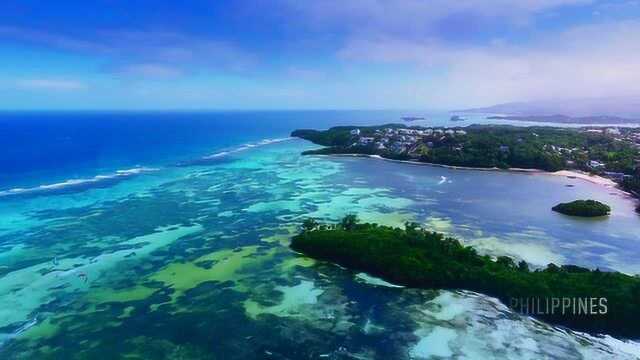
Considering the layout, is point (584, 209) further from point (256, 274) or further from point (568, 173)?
point (256, 274)

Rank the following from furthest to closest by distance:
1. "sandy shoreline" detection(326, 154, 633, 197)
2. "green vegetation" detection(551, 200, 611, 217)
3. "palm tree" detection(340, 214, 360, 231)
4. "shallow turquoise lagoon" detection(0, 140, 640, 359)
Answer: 1. "sandy shoreline" detection(326, 154, 633, 197)
2. "green vegetation" detection(551, 200, 611, 217)
3. "palm tree" detection(340, 214, 360, 231)
4. "shallow turquoise lagoon" detection(0, 140, 640, 359)

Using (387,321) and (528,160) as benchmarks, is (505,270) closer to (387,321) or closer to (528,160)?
(387,321)

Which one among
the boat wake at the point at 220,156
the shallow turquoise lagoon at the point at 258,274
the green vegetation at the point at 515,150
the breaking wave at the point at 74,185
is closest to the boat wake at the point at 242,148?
the boat wake at the point at 220,156

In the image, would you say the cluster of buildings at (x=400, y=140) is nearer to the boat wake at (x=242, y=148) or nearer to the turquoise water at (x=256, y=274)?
the boat wake at (x=242, y=148)

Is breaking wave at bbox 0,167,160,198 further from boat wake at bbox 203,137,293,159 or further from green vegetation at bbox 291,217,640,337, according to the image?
green vegetation at bbox 291,217,640,337

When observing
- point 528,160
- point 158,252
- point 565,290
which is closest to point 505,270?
point 565,290

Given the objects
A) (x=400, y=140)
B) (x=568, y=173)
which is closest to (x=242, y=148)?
(x=400, y=140)

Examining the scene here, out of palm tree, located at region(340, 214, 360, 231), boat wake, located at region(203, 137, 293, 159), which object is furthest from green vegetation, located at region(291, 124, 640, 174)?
palm tree, located at region(340, 214, 360, 231)
